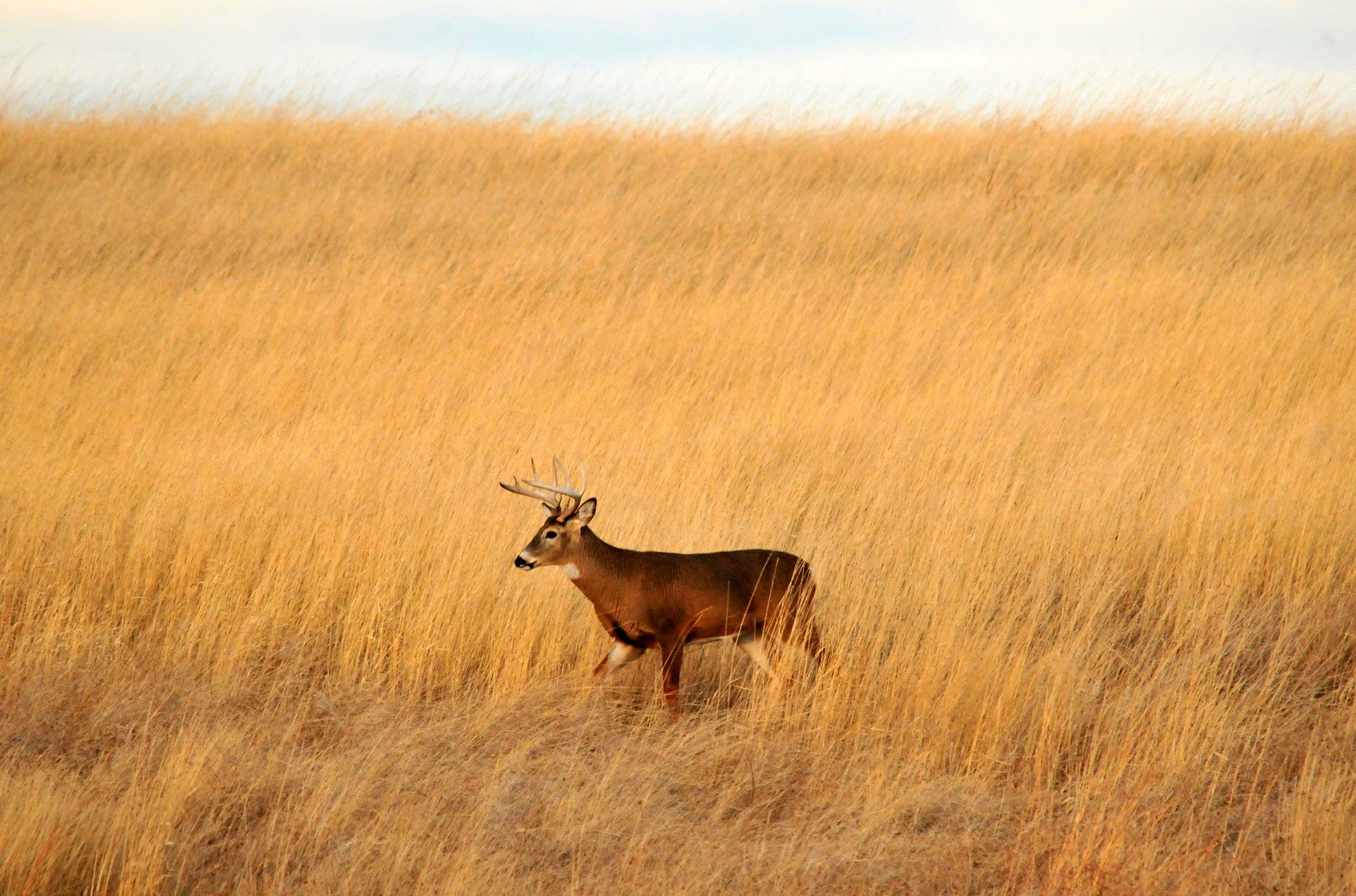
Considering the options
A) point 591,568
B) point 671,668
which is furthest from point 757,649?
point 591,568

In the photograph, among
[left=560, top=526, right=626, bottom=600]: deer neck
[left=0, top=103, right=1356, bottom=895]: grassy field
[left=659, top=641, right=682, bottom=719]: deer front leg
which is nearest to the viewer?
[left=0, top=103, right=1356, bottom=895]: grassy field

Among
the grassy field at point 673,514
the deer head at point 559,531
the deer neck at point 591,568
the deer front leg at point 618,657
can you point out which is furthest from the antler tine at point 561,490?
the grassy field at point 673,514

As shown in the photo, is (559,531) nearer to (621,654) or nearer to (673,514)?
(621,654)

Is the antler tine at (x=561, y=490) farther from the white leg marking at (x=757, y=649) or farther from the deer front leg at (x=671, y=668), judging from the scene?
the white leg marking at (x=757, y=649)

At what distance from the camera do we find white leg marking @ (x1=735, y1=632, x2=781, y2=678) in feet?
15.0

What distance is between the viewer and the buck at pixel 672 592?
4.40m

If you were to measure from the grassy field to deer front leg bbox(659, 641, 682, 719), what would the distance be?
0.46ft

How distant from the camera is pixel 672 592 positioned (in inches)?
175

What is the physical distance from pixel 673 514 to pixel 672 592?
6.18 ft

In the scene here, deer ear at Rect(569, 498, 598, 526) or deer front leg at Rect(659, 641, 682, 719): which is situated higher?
deer ear at Rect(569, 498, 598, 526)

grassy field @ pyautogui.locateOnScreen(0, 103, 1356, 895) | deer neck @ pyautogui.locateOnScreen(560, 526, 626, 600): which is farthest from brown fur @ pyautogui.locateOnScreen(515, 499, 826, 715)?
grassy field @ pyautogui.locateOnScreen(0, 103, 1356, 895)

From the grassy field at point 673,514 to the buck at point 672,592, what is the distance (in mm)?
223

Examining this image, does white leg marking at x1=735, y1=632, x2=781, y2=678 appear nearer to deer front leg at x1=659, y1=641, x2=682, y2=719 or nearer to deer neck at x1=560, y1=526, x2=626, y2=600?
deer front leg at x1=659, y1=641, x2=682, y2=719

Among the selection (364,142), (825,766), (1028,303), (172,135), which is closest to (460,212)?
(364,142)
